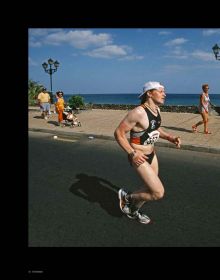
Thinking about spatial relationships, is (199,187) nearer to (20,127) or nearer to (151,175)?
(151,175)

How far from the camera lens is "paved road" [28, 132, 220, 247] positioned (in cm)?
414

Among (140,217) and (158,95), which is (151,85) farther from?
(140,217)

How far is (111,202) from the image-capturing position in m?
5.24

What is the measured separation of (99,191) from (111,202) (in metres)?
0.54

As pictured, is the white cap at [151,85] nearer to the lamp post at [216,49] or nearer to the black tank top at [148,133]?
the black tank top at [148,133]

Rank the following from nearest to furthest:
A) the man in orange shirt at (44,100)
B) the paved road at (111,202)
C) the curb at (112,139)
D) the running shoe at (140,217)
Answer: the paved road at (111,202) → the running shoe at (140,217) → the curb at (112,139) → the man in orange shirt at (44,100)

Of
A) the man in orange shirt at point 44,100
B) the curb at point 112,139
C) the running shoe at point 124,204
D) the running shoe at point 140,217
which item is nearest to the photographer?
the running shoe at point 140,217

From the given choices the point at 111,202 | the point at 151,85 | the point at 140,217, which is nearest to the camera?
the point at 151,85

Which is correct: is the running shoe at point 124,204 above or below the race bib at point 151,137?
below

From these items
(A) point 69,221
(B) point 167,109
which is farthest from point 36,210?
(B) point 167,109

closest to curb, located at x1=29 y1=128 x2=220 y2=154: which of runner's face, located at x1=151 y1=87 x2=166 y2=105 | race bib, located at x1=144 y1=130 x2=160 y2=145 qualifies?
race bib, located at x1=144 y1=130 x2=160 y2=145

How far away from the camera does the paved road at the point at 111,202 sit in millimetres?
4141

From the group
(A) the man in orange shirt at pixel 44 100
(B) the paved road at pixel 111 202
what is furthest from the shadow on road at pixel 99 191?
(A) the man in orange shirt at pixel 44 100

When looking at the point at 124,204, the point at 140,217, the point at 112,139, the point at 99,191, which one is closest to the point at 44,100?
the point at 112,139
